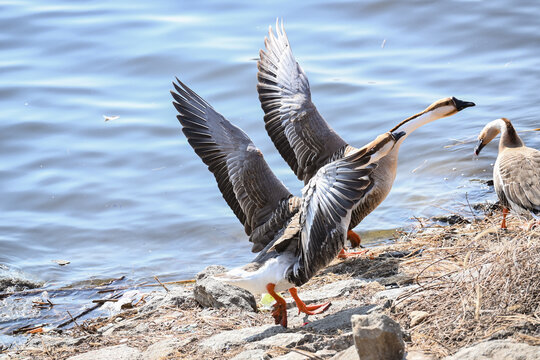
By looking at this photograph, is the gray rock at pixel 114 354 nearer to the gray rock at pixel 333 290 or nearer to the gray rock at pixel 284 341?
the gray rock at pixel 284 341

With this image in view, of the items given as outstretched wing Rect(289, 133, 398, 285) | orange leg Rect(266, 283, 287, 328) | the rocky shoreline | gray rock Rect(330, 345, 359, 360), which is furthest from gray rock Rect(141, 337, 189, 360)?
gray rock Rect(330, 345, 359, 360)

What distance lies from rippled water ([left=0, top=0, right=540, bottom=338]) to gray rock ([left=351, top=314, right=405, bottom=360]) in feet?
16.6

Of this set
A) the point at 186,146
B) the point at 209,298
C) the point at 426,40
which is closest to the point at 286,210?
the point at 209,298

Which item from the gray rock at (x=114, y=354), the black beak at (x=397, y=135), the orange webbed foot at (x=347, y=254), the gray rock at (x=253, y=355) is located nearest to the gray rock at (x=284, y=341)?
the gray rock at (x=253, y=355)

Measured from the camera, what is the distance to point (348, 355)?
12.9 ft

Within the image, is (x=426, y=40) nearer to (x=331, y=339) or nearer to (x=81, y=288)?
(x=81, y=288)

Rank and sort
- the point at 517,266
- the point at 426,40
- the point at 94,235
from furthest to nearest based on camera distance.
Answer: the point at 426,40 < the point at 94,235 < the point at 517,266

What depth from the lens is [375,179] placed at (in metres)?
7.14

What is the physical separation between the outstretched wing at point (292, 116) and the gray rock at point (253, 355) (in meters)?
3.49

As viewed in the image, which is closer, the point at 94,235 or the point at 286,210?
the point at 286,210

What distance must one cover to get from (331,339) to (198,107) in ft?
9.91

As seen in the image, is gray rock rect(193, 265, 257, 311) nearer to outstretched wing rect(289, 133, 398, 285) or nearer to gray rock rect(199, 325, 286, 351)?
gray rock rect(199, 325, 286, 351)

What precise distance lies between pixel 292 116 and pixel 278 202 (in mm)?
1951

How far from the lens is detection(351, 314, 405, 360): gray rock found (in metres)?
3.70
